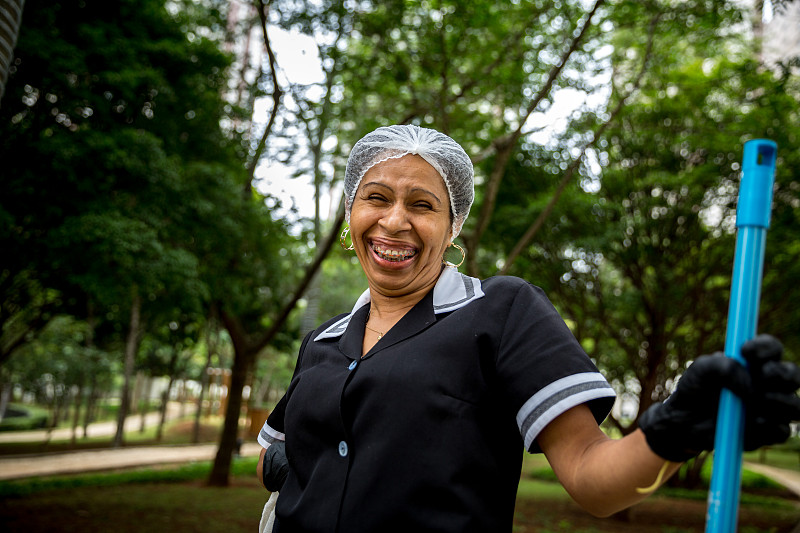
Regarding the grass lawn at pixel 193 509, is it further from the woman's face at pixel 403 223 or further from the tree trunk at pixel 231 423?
the woman's face at pixel 403 223

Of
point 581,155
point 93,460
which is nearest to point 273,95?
point 581,155

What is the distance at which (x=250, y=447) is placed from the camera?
2388cm

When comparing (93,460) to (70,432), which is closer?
(93,460)

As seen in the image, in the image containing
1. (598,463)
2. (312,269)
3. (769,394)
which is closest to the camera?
(769,394)

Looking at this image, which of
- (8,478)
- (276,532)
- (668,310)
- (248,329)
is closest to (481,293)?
(276,532)

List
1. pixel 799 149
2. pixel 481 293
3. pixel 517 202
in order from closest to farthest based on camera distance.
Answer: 1. pixel 481 293
2. pixel 799 149
3. pixel 517 202

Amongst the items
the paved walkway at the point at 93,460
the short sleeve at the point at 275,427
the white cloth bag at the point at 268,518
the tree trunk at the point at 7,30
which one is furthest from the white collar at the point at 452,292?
the paved walkway at the point at 93,460

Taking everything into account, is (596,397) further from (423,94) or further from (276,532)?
(423,94)

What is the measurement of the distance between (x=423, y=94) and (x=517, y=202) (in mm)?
2738

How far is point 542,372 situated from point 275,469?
1007mm

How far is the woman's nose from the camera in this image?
1.77 meters

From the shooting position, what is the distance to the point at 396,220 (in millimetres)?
1771

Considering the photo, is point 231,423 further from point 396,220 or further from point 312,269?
point 396,220

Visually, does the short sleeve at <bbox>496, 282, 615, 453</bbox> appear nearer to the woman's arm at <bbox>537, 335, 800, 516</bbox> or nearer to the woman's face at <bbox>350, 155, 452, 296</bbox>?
the woman's arm at <bbox>537, 335, 800, 516</bbox>
